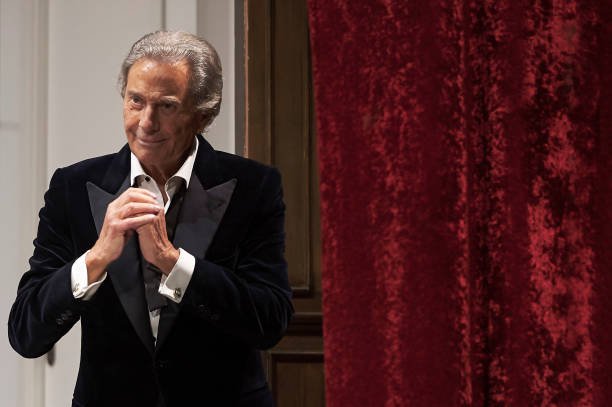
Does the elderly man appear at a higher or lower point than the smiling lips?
lower

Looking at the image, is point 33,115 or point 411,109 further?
point 33,115

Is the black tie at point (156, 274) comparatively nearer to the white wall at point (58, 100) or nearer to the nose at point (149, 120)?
the nose at point (149, 120)

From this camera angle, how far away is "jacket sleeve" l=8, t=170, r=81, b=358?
3.67ft

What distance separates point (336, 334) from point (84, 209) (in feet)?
2.22

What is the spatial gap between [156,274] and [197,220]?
107mm

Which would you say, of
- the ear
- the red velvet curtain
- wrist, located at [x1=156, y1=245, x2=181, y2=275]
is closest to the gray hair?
the ear

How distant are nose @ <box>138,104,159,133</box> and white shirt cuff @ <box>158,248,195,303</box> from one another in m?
0.18

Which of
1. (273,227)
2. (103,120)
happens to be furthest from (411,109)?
(103,120)

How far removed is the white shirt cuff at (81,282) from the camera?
3.62 ft

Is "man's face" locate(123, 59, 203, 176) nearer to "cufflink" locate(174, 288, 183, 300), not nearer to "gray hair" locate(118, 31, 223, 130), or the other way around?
"gray hair" locate(118, 31, 223, 130)

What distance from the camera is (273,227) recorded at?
1.23 meters

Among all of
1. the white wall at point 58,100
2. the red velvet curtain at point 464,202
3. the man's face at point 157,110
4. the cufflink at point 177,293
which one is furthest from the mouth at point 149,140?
the white wall at point 58,100

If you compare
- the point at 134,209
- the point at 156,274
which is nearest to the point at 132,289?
the point at 156,274

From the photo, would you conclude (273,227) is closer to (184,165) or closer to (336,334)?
(184,165)
